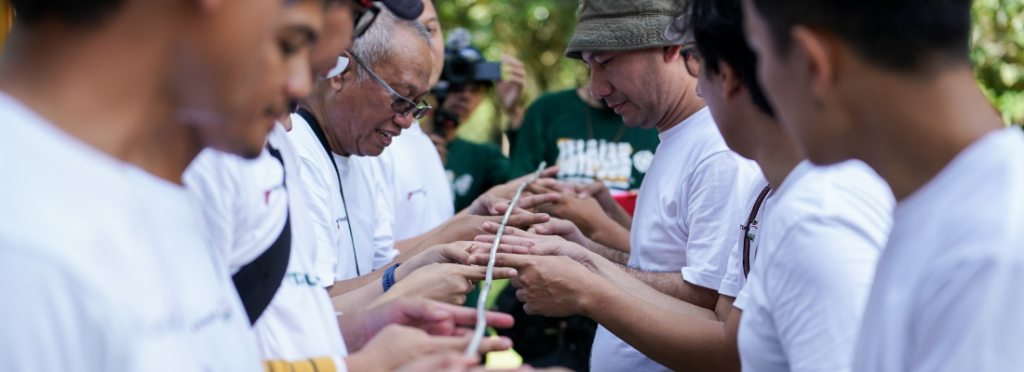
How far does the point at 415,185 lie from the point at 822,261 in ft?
9.52

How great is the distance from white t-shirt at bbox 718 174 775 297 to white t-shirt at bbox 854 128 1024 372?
1.96 ft

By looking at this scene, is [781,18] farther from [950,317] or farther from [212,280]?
[212,280]

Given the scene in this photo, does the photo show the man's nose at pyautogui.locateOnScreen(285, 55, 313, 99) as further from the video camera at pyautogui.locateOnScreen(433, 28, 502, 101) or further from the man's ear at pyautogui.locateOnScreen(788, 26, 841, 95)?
the video camera at pyautogui.locateOnScreen(433, 28, 502, 101)

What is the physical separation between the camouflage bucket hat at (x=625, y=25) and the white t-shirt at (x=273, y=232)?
1563 mm

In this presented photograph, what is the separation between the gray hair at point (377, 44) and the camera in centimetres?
302

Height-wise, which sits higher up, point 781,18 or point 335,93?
point 335,93

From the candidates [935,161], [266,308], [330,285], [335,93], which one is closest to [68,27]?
[266,308]

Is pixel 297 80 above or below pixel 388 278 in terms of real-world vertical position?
above

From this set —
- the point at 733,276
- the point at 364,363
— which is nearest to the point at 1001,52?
the point at 733,276

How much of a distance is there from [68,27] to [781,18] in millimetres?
1143

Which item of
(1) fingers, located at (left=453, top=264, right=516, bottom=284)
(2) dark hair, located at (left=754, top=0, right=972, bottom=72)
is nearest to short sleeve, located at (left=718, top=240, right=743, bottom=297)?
(1) fingers, located at (left=453, top=264, right=516, bottom=284)

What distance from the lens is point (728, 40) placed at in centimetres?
174

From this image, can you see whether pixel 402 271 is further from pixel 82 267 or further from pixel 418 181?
pixel 82 267

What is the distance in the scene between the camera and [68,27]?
1036 mm
